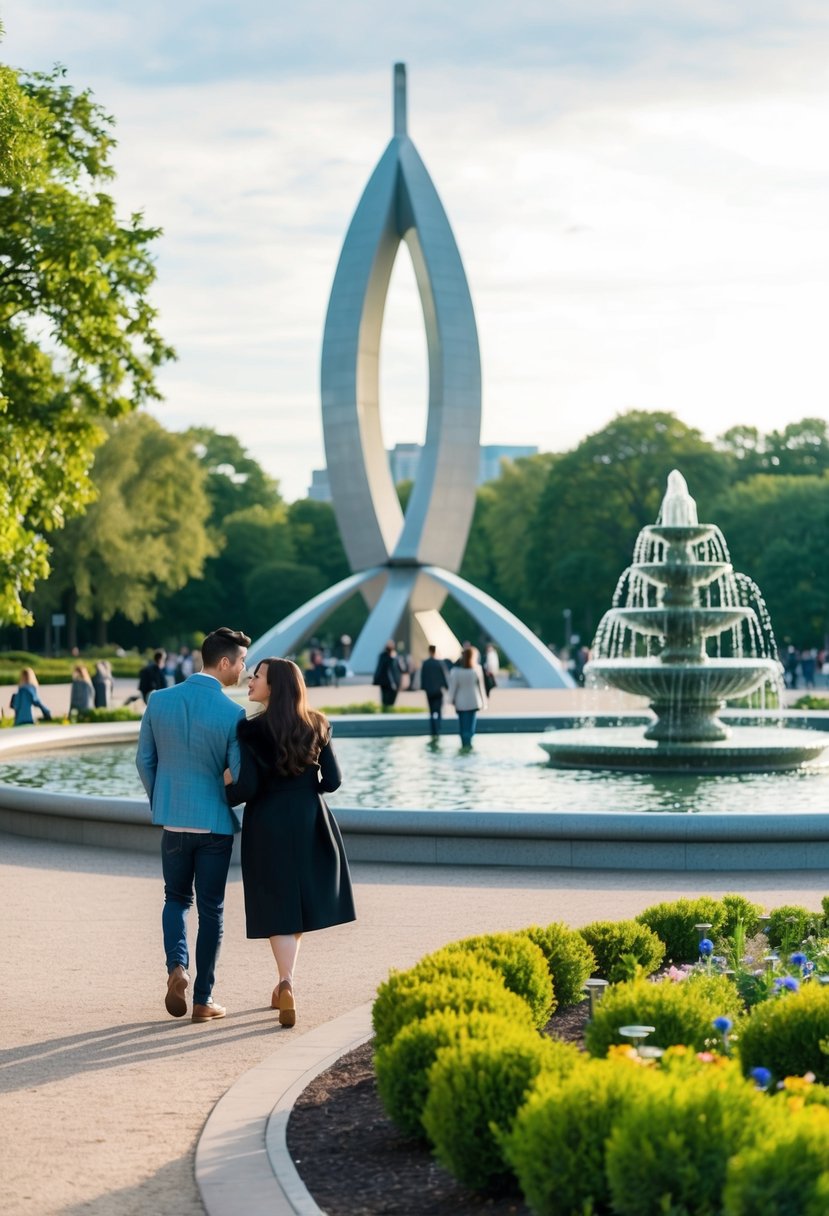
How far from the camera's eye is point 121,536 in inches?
2640

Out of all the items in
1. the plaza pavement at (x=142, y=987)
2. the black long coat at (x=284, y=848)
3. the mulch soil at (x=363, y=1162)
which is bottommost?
the plaza pavement at (x=142, y=987)

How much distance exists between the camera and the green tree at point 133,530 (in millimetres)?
66000

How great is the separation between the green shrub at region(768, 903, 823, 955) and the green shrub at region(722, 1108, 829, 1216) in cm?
395

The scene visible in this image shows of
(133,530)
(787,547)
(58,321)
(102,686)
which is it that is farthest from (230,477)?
(58,321)

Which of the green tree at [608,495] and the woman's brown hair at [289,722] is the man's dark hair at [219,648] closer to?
the woman's brown hair at [289,722]

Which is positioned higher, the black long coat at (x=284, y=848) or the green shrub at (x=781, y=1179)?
the black long coat at (x=284, y=848)

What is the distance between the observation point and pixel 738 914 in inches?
303

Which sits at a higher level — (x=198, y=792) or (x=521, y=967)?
(x=198, y=792)

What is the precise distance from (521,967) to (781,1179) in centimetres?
252

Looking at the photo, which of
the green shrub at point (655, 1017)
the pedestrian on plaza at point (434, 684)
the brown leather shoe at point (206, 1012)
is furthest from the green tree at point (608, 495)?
the green shrub at point (655, 1017)

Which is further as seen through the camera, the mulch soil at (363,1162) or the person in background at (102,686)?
the person in background at (102,686)

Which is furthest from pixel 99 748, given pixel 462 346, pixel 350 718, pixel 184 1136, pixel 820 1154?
pixel 462 346

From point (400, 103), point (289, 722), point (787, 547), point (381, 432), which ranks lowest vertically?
point (289, 722)

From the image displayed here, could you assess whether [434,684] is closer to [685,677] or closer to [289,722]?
[685,677]
